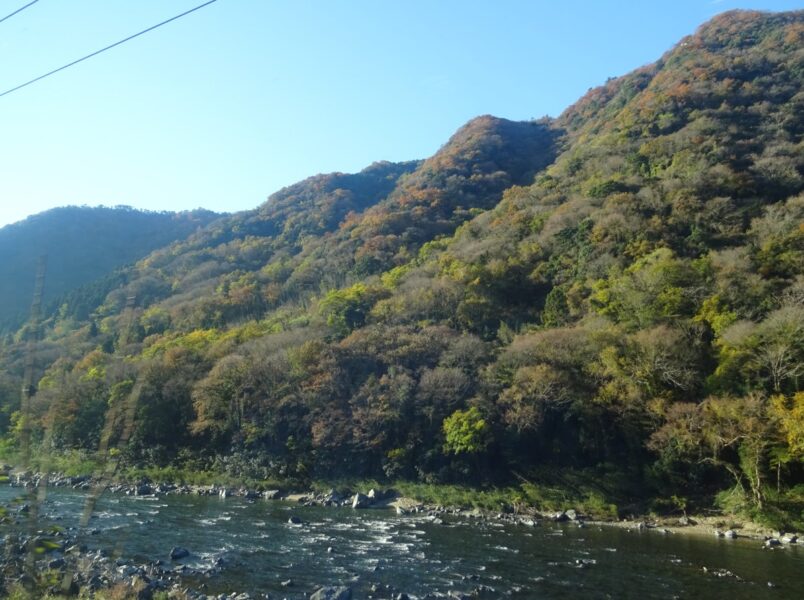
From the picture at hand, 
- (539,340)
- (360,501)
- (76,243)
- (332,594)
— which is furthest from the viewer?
(76,243)

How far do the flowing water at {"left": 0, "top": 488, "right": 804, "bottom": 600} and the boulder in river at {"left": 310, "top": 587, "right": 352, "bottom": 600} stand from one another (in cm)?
56

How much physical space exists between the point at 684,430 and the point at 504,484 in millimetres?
10462

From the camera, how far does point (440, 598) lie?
1552cm

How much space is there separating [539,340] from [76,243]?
101 meters

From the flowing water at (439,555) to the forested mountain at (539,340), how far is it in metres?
6.32

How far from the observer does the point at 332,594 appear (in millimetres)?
14930

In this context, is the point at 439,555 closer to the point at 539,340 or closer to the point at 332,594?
the point at 332,594

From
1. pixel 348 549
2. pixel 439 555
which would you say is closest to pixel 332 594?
pixel 348 549

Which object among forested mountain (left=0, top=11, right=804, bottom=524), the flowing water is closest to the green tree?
forested mountain (left=0, top=11, right=804, bottom=524)

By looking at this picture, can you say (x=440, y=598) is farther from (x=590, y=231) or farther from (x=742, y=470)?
(x=590, y=231)

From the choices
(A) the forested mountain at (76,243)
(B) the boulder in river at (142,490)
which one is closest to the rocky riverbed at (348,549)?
(B) the boulder in river at (142,490)

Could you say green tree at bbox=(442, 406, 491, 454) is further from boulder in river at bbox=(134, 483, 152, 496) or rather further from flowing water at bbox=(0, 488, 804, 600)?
boulder in river at bbox=(134, 483, 152, 496)

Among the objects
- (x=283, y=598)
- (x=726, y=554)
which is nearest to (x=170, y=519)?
(x=283, y=598)

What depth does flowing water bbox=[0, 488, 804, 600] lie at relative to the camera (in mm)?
Result: 16531
